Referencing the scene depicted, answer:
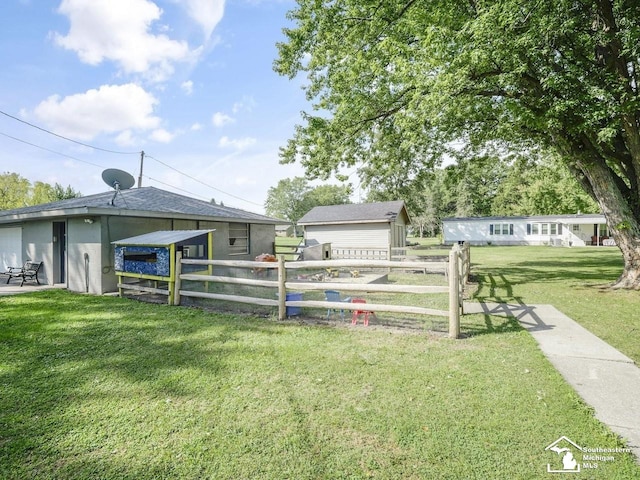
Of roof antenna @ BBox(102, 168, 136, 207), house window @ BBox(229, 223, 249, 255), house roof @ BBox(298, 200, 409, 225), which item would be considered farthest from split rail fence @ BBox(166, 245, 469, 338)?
house roof @ BBox(298, 200, 409, 225)

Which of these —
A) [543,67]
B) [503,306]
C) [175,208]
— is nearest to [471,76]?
[543,67]

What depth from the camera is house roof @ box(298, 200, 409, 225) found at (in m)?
21.2

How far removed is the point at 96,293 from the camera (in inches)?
382

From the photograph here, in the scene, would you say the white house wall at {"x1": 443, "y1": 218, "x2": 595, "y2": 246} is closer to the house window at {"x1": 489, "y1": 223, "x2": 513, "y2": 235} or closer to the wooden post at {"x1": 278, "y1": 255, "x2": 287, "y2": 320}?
the house window at {"x1": 489, "y1": 223, "x2": 513, "y2": 235}

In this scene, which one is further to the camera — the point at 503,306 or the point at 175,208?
the point at 175,208

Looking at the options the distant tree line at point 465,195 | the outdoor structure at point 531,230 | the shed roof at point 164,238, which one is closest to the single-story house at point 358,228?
the distant tree line at point 465,195

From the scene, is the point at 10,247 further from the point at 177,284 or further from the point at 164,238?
the point at 177,284

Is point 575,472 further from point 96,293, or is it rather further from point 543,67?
point 96,293

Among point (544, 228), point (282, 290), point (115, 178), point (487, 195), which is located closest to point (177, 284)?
point (282, 290)

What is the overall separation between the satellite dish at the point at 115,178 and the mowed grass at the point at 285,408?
8282mm

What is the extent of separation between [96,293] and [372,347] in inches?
349

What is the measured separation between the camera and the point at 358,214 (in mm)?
22422

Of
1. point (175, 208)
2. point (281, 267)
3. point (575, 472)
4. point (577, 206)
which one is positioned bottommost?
point (575, 472)

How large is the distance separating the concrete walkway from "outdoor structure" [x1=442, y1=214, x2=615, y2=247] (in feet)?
112
